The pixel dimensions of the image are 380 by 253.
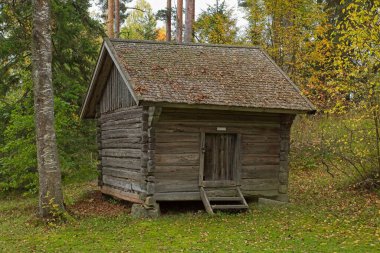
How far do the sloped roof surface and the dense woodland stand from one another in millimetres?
1753

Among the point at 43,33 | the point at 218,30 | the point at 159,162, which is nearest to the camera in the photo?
the point at 43,33

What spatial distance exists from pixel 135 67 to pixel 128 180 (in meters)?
3.63

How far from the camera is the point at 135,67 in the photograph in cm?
1427

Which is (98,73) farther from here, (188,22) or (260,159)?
(188,22)

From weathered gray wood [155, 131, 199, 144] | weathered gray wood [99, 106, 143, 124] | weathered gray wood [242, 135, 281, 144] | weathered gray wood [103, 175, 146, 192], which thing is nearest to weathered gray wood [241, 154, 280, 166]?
weathered gray wood [242, 135, 281, 144]

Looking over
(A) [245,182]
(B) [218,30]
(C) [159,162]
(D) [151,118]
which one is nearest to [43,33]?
(D) [151,118]

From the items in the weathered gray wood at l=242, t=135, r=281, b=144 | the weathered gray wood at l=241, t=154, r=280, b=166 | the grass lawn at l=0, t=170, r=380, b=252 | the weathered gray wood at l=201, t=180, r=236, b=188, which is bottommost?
the grass lawn at l=0, t=170, r=380, b=252

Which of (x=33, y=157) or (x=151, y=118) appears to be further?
(x=33, y=157)

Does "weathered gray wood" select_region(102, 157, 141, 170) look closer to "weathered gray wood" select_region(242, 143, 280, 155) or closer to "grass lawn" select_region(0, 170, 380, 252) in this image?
"grass lawn" select_region(0, 170, 380, 252)

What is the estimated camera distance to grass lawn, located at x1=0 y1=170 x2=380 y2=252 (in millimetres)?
10062

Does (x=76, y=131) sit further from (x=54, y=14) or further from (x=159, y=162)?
(x=159, y=162)

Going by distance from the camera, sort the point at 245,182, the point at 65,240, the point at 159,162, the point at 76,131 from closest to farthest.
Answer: the point at 65,240 → the point at 159,162 → the point at 245,182 → the point at 76,131

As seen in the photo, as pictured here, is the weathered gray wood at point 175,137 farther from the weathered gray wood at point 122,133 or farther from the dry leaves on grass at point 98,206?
the dry leaves on grass at point 98,206

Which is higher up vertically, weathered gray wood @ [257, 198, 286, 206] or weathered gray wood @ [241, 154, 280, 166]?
weathered gray wood @ [241, 154, 280, 166]
